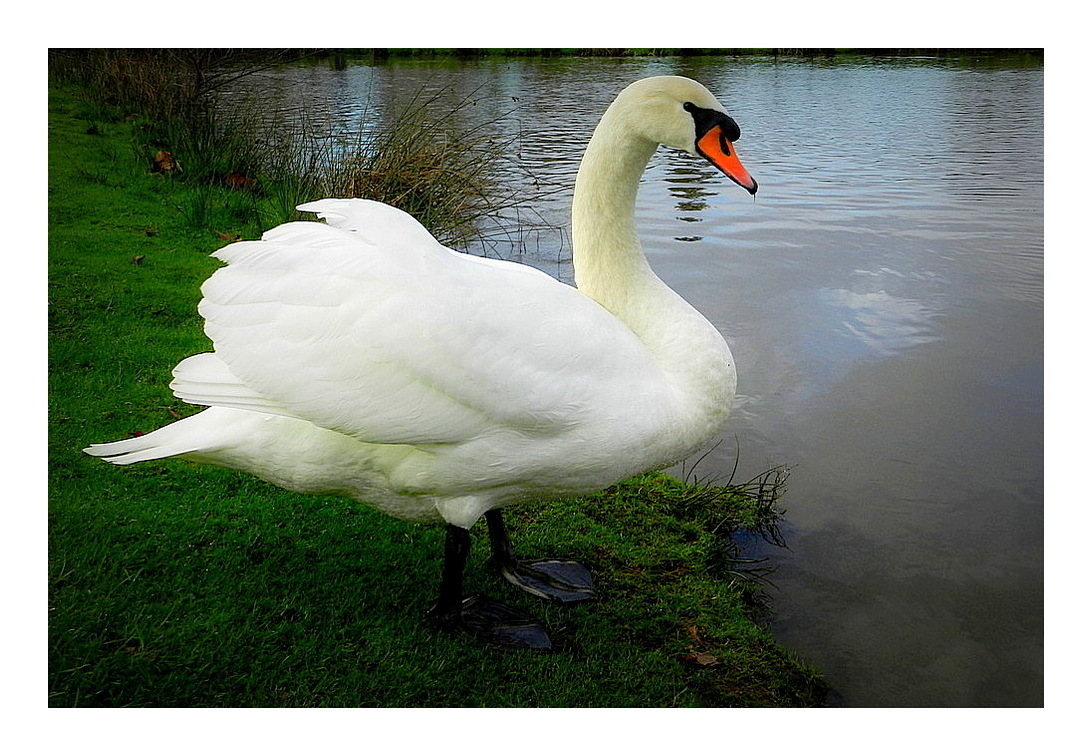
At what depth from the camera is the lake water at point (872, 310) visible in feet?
12.3

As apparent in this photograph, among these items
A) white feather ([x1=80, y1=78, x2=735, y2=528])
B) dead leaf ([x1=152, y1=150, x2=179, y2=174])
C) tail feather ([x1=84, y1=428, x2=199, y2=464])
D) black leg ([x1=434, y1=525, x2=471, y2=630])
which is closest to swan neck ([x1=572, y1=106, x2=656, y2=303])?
white feather ([x1=80, y1=78, x2=735, y2=528])

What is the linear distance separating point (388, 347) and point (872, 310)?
4319mm

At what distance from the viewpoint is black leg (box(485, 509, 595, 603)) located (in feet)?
12.0

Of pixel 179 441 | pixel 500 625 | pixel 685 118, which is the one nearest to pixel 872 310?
pixel 685 118

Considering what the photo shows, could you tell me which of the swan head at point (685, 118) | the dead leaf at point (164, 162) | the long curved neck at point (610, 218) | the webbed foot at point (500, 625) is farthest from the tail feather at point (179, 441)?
the dead leaf at point (164, 162)

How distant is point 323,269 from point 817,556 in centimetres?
273

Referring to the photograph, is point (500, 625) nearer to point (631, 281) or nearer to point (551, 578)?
point (551, 578)

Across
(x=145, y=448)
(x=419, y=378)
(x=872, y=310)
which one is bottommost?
(x=145, y=448)

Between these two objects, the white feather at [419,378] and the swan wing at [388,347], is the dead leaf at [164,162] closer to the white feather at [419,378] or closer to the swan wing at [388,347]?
the white feather at [419,378]

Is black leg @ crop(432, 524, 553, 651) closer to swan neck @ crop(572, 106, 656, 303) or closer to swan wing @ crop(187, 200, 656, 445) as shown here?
swan wing @ crop(187, 200, 656, 445)

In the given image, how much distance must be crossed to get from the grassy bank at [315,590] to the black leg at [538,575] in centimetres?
7

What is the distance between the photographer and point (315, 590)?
3.34 m

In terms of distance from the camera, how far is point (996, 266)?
5352 millimetres

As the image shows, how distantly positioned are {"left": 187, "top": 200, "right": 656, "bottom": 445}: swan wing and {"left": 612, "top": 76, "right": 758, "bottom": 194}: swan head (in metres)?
0.84
